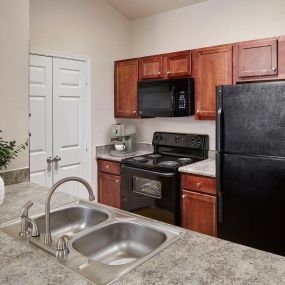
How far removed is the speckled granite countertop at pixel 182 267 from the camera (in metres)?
0.95

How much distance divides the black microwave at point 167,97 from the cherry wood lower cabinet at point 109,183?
Result: 0.73 m

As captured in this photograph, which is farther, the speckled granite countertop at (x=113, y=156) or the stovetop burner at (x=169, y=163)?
the speckled granite countertop at (x=113, y=156)

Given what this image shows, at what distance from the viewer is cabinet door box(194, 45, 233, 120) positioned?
284 centimetres

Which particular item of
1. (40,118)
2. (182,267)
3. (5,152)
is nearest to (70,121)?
(40,118)

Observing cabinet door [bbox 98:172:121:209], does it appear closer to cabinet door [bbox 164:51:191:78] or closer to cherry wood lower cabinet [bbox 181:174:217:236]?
cherry wood lower cabinet [bbox 181:174:217:236]

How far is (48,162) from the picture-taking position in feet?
10.6

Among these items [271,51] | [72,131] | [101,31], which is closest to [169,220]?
[72,131]

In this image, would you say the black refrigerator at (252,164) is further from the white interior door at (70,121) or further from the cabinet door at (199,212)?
the white interior door at (70,121)

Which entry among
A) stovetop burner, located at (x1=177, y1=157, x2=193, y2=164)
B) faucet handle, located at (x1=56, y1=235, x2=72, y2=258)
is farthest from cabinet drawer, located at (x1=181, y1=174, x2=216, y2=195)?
faucet handle, located at (x1=56, y1=235, x2=72, y2=258)

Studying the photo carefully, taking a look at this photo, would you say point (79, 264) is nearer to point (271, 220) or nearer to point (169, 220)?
point (271, 220)

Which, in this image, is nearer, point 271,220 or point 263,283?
point 263,283

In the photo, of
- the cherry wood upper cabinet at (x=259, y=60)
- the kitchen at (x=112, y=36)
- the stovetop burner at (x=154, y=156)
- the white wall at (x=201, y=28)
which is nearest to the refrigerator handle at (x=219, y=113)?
the cherry wood upper cabinet at (x=259, y=60)

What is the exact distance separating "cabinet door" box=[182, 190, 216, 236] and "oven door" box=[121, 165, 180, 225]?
8 cm

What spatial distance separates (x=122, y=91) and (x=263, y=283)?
311cm
